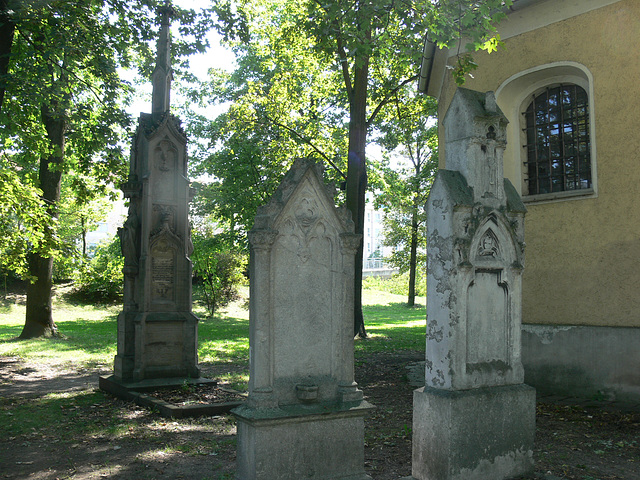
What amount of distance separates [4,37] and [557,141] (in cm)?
1041

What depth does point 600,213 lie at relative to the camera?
30.2ft

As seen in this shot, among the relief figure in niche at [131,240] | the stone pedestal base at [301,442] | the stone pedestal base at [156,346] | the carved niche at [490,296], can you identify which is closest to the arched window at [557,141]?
the carved niche at [490,296]

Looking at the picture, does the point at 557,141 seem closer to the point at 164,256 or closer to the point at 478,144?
the point at 478,144

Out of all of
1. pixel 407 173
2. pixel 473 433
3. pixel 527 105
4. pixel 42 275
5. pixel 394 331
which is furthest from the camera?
pixel 407 173

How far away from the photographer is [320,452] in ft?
15.7

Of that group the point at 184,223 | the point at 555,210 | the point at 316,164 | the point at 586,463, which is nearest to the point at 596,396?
the point at 555,210

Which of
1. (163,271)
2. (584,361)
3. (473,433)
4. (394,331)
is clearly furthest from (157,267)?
(394,331)

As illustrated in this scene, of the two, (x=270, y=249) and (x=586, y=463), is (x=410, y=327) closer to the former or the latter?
(x=586, y=463)

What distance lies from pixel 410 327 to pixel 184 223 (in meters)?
14.9

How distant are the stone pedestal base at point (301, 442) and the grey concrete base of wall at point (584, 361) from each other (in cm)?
567

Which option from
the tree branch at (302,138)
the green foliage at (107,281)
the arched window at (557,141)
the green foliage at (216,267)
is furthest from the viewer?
the green foliage at (107,281)

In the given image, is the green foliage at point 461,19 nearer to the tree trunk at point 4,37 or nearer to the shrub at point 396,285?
the tree trunk at point 4,37

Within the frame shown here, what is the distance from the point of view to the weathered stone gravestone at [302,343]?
464cm

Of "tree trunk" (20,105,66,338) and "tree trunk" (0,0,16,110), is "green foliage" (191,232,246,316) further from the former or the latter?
"tree trunk" (0,0,16,110)
